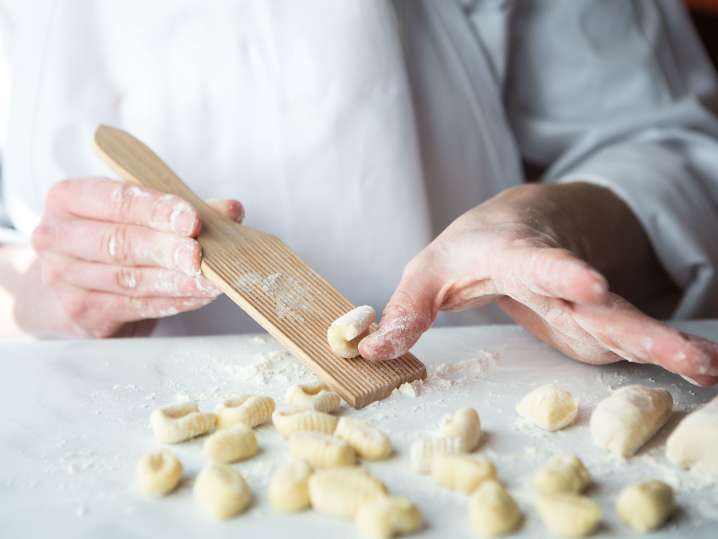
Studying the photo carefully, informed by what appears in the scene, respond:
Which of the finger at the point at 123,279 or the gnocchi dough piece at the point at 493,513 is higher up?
the finger at the point at 123,279

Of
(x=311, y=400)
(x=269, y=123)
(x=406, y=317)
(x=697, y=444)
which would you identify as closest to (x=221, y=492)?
(x=311, y=400)

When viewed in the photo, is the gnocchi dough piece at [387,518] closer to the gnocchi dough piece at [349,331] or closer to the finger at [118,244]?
the gnocchi dough piece at [349,331]

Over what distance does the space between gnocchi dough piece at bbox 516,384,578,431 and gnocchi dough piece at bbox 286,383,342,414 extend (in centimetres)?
16

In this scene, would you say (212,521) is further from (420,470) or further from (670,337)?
(670,337)

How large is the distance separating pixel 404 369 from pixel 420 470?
15cm

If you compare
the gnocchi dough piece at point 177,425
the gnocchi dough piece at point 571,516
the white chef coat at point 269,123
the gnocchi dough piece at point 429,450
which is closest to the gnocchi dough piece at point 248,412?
the gnocchi dough piece at point 177,425

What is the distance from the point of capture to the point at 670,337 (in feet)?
2.19

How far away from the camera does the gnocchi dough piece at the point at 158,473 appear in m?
0.63

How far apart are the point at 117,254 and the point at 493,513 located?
21.2 inches

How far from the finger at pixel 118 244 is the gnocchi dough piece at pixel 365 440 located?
9.7 inches

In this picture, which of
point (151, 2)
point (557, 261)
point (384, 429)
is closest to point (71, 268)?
point (151, 2)

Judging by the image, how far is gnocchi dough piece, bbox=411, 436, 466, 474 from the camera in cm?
66

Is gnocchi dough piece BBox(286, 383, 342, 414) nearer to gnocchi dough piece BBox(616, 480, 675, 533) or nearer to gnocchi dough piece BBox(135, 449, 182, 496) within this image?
gnocchi dough piece BBox(135, 449, 182, 496)

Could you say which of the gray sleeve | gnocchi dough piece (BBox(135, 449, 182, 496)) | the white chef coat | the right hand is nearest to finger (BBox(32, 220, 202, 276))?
the right hand
